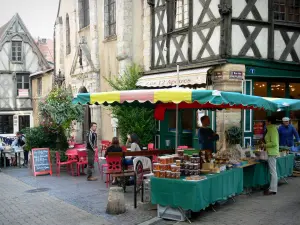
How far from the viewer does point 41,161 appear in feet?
35.6

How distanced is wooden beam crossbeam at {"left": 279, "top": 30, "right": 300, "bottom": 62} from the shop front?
335 millimetres

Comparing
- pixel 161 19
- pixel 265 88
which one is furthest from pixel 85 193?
pixel 161 19

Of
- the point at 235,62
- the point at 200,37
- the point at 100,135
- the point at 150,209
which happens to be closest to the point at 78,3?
the point at 100,135

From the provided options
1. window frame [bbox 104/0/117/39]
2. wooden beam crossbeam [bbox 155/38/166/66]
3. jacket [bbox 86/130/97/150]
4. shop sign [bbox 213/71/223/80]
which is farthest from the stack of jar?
window frame [bbox 104/0/117/39]

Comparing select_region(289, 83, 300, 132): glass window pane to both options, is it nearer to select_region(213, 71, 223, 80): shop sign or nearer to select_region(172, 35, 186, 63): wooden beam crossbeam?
select_region(213, 71, 223, 80): shop sign

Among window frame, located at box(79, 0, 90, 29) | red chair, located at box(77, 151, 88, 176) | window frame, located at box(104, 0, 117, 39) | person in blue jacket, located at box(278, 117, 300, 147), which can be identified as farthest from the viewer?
window frame, located at box(79, 0, 90, 29)

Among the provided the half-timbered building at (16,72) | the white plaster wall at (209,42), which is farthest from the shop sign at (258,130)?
the half-timbered building at (16,72)

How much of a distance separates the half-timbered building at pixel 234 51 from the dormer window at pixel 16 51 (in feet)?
56.9

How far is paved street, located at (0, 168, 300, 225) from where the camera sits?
6230mm

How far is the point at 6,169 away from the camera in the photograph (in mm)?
12383

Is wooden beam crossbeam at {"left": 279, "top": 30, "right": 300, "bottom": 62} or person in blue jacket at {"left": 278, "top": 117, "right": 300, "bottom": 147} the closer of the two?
person in blue jacket at {"left": 278, "top": 117, "right": 300, "bottom": 147}

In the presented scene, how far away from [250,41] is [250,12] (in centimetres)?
90

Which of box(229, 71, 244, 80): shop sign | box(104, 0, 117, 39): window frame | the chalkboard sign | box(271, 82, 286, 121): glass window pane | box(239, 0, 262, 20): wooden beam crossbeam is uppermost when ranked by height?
box(104, 0, 117, 39): window frame

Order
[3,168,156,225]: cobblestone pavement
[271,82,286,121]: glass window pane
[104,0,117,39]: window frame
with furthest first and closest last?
[104,0,117,39]: window frame, [271,82,286,121]: glass window pane, [3,168,156,225]: cobblestone pavement
